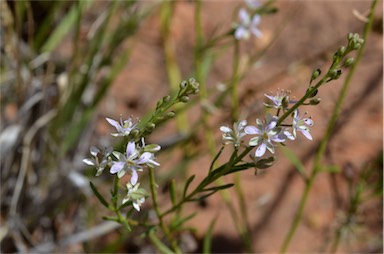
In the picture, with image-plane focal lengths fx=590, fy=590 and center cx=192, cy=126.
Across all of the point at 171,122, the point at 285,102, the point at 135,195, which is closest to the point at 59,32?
the point at 171,122

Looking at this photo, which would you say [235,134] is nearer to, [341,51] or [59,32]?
[341,51]

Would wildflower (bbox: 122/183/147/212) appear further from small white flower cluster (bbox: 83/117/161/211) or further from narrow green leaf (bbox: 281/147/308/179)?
narrow green leaf (bbox: 281/147/308/179)

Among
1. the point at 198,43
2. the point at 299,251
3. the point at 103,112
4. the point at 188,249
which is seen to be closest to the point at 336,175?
the point at 299,251

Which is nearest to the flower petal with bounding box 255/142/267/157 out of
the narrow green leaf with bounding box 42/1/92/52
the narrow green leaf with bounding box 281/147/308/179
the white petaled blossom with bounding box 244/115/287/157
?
the white petaled blossom with bounding box 244/115/287/157

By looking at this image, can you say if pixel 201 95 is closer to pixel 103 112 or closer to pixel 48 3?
Result: pixel 103 112

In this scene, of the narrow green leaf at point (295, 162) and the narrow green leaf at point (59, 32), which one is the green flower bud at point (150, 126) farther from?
the narrow green leaf at point (59, 32)

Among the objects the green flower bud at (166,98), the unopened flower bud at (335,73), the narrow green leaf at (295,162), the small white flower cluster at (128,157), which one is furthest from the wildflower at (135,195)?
the narrow green leaf at (295,162)
